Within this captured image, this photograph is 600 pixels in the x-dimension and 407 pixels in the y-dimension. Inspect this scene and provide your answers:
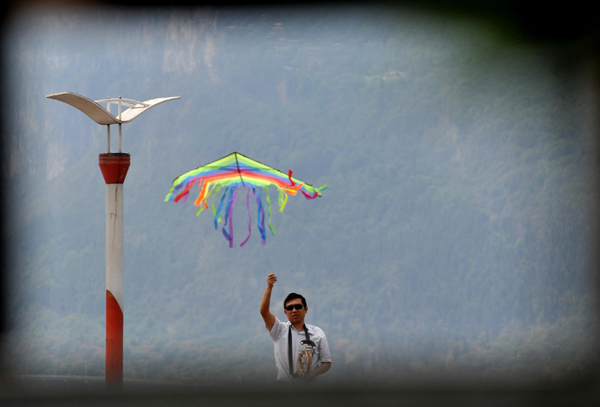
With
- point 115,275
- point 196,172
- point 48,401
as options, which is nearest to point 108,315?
point 115,275

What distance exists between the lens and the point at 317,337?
18.4 ft

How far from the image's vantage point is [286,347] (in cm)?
556

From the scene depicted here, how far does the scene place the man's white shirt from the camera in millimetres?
5539

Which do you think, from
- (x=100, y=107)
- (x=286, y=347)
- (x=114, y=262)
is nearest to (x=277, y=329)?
(x=286, y=347)

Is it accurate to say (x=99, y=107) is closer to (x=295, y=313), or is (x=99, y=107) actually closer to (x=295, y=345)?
(x=295, y=313)

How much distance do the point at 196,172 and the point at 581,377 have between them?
4.58 meters

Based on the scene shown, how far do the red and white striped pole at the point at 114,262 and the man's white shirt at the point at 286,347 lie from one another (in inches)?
84.3

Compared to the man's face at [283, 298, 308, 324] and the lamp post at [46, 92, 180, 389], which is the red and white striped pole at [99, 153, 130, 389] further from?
the man's face at [283, 298, 308, 324]

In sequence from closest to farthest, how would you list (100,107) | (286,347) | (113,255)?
(286,347)
(100,107)
(113,255)

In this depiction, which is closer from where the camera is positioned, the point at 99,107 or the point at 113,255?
the point at 99,107

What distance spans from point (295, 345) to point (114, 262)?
2.38 meters

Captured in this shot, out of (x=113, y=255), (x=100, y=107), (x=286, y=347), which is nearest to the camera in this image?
(x=286, y=347)

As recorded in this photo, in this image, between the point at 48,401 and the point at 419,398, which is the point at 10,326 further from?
the point at 419,398

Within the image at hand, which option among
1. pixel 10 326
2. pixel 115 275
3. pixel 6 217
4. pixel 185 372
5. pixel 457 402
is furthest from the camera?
pixel 185 372
